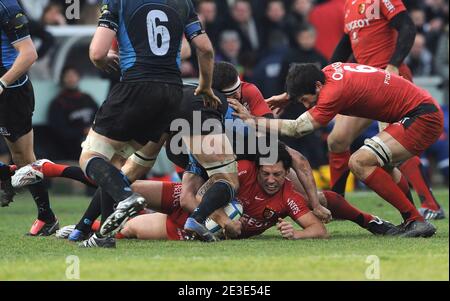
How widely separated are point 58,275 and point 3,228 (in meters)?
4.35

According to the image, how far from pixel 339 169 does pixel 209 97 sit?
2.59 meters

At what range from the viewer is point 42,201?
10766mm

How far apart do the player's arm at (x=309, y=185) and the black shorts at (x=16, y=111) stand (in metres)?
2.44

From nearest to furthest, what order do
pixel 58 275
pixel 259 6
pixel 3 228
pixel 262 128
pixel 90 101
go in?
pixel 58 275, pixel 262 128, pixel 3 228, pixel 90 101, pixel 259 6

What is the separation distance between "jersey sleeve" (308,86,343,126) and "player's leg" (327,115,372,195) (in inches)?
73.5

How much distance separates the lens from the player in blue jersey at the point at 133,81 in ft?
29.4

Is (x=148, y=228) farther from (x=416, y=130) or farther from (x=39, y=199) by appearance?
(x=416, y=130)

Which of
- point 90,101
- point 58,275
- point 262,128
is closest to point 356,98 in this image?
point 262,128

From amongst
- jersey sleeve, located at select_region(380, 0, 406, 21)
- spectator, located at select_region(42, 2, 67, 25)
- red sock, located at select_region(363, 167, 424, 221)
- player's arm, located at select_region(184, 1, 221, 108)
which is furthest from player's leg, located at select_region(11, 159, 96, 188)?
spectator, located at select_region(42, 2, 67, 25)

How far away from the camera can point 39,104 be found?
16797 millimetres

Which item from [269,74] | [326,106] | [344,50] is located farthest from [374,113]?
[269,74]

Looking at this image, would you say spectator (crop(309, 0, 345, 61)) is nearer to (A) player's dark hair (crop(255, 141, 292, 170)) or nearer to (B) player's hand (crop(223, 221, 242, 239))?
(A) player's dark hair (crop(255, 141, 292, 170))

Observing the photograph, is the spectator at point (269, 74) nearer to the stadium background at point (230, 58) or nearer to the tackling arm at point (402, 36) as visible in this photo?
the stadium background at point (230, 58)

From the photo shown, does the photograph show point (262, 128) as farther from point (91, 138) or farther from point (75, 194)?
point (75, 194)
